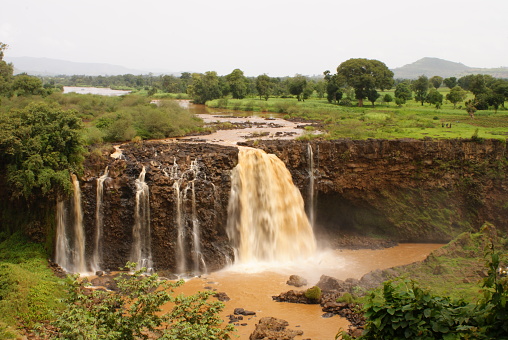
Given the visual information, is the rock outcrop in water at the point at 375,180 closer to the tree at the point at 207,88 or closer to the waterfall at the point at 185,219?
the waterfall at the point at 185,219

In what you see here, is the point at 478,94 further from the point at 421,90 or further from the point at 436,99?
the point at 421,90

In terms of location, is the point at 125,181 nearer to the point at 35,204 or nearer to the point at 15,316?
the point at 35,204

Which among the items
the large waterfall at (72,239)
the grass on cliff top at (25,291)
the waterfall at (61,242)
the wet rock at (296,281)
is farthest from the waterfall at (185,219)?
the grass on cliff top at (25,291)

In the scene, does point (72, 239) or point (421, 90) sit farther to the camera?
point (421, 90)

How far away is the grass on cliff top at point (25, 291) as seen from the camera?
44.9 feet

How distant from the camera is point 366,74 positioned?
4494cm

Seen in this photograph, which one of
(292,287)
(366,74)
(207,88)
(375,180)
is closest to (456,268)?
(292,287)

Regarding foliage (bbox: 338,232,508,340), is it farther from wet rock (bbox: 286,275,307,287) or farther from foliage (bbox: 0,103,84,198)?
foliage (bbox: 0,103,84,198)

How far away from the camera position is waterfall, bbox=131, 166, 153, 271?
19.3 meters

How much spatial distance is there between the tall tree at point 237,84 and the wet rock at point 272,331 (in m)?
48.1

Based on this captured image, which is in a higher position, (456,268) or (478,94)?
(478,94)

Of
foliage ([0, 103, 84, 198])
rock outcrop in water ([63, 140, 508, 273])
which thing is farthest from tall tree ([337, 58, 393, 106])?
foliage ([0, 103, 84, 198])

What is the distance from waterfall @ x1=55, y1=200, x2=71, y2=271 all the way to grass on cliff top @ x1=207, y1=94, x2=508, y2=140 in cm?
1379

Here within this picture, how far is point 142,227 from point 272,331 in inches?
314
